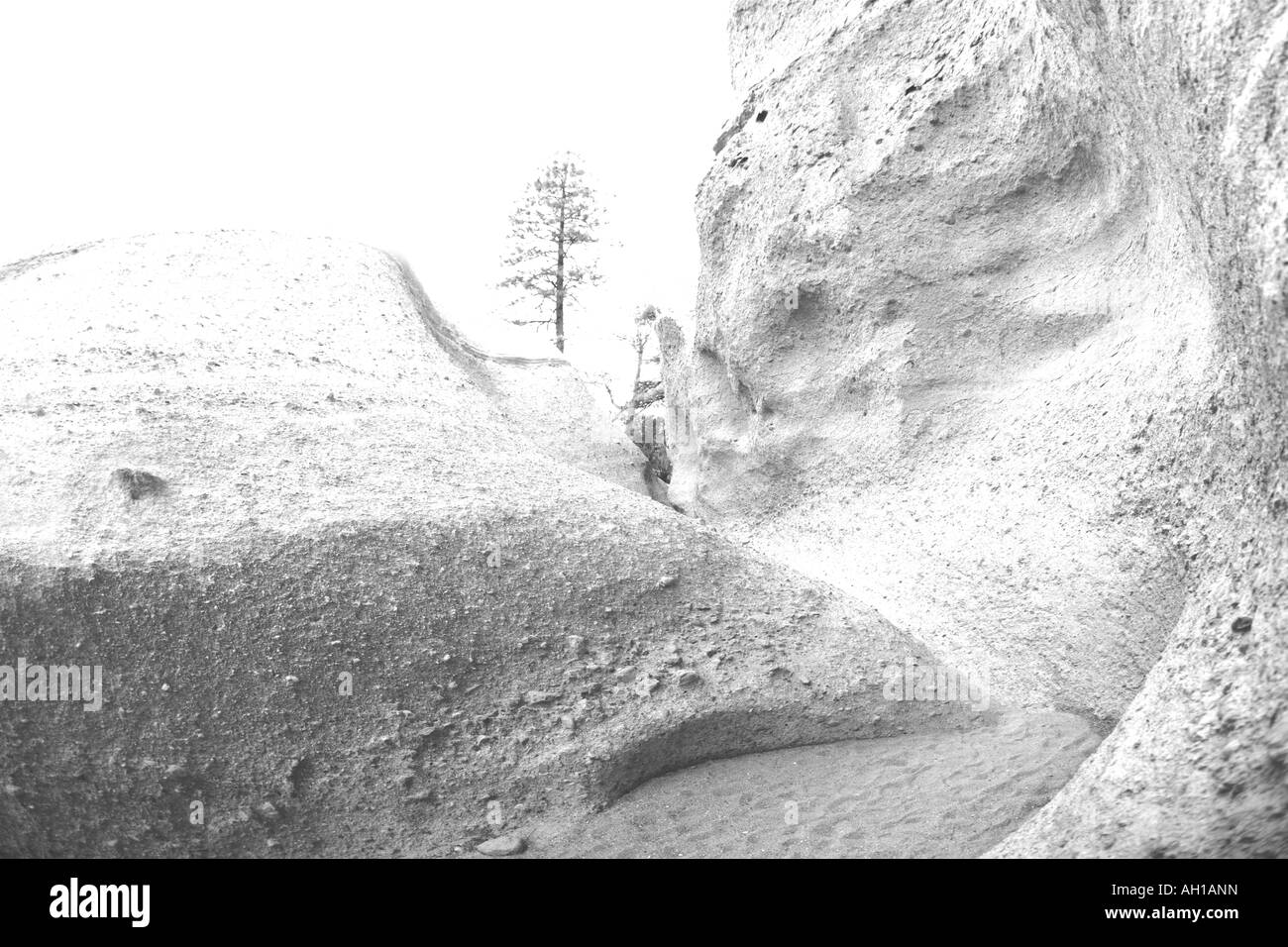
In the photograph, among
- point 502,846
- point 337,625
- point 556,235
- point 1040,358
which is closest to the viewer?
point 502,846

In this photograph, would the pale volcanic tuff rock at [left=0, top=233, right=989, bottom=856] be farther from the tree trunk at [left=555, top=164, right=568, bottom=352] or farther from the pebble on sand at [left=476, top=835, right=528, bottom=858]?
the tree trunk at [left=555, top=164, right=568, bottom=352]

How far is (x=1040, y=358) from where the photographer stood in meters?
6.07

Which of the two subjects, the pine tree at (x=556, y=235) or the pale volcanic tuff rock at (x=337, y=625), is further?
the pine tree at (x=556, y=235)

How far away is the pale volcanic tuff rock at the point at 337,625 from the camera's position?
4301 mm

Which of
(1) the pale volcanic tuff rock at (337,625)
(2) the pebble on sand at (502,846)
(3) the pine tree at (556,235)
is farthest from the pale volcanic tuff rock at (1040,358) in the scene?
(3) the pine tree at (556,235)

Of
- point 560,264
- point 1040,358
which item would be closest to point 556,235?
point 560,264

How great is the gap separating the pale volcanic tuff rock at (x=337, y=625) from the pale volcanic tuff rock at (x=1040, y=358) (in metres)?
0.97

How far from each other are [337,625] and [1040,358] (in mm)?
4030

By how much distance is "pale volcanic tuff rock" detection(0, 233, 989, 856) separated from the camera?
14.1ft

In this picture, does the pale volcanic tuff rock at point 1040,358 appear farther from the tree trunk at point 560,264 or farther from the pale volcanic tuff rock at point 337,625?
the tree trunk at point 560,264

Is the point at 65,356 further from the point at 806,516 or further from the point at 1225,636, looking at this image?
the point at 1225,636

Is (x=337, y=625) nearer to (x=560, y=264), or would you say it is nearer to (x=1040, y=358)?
(x=1040, y=358)

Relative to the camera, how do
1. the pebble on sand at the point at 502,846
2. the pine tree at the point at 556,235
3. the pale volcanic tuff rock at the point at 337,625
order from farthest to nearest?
the pine tree at the point at 556,235 < the pale volcanic tuff rock at the point at 337,625 < the pebble on sand at the point at 502,846

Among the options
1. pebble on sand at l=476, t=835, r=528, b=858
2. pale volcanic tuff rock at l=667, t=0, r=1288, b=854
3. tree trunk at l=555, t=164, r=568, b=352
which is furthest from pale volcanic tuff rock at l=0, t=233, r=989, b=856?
tree trunk at l=555, t=164, r=568, b=352
